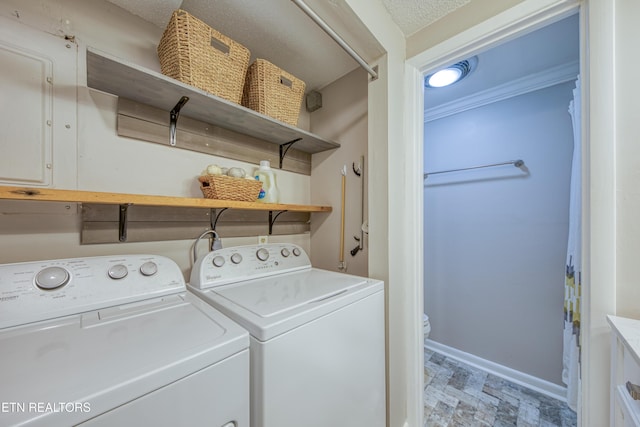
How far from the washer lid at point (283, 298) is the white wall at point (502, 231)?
4.72 feet

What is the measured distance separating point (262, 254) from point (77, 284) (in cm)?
71

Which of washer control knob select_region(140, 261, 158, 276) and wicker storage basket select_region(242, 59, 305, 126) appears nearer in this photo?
washer control knob select_region(140, 261, 158, 276)

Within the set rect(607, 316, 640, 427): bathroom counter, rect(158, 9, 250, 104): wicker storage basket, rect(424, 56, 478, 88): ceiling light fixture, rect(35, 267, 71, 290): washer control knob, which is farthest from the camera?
rect(424, 56, 478, 88): ceiling light fixture

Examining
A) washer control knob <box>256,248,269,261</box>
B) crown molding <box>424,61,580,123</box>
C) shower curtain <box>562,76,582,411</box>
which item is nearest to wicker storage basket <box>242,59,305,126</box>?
washer control knob <box>256,248,269,261</box>

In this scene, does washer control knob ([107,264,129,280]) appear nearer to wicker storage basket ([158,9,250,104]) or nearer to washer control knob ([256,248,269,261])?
washer control knob ([256,248,269,261])

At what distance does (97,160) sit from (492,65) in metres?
2.42

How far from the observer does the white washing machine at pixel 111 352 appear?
44 centimetres

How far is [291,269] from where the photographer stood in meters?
1.39

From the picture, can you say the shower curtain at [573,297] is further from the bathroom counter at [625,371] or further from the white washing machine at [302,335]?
the white washing machine at [302,335]

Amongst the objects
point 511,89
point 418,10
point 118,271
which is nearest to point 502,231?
point 511,89

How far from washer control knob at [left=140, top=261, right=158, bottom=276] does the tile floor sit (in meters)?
1.83

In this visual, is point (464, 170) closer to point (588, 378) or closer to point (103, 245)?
point (588, 378)

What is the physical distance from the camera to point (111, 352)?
0.56 m

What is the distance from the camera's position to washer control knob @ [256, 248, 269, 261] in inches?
51.1
